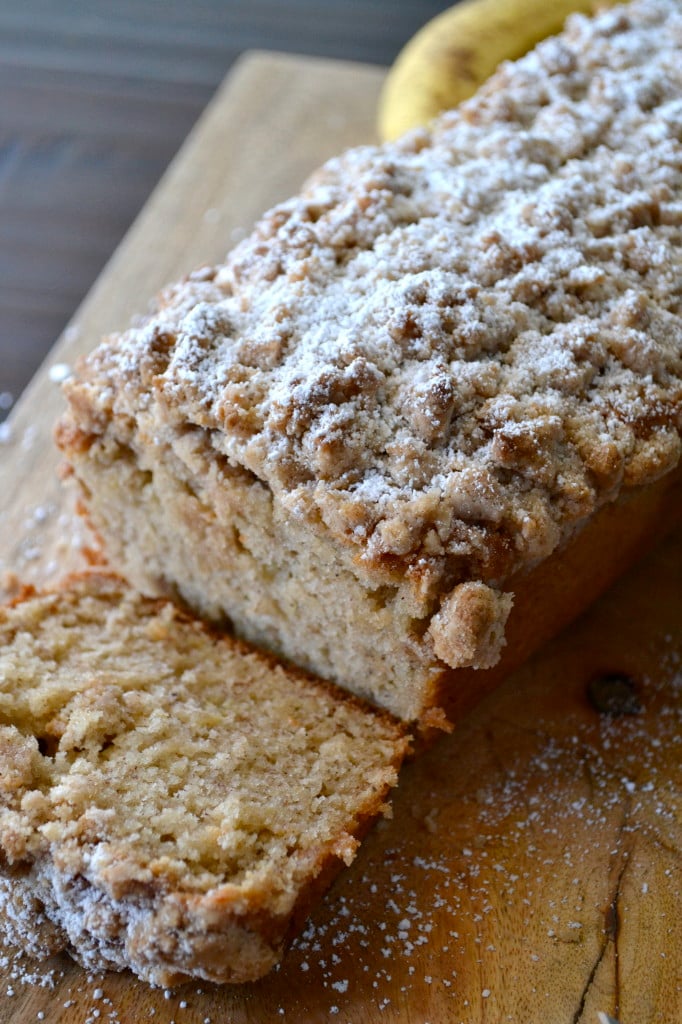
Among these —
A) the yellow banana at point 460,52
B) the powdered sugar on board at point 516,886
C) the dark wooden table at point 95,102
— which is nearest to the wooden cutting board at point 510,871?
the powdered sugar on board at point 516,886

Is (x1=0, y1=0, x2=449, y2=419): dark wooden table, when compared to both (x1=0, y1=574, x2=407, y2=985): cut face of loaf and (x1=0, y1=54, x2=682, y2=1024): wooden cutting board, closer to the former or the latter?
(x1=0, y1=54, x2=682, y2=1024): wooden cutting board

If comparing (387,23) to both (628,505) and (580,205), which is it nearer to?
(580,205)

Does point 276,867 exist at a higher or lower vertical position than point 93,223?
lower

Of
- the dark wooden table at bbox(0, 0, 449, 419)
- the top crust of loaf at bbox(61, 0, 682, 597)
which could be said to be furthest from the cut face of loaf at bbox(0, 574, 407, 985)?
the dark wooden table at bbox(0, 0, 449, 419)

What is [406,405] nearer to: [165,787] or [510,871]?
[165,787]

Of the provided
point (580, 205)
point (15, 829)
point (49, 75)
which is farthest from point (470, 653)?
point (49, 75)

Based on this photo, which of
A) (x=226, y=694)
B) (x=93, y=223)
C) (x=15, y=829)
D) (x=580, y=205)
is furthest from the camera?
(x=93, y=223)
